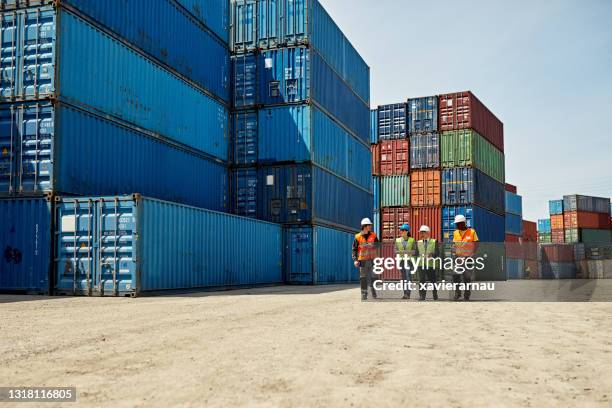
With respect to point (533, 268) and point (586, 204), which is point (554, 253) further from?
point (586, 204)

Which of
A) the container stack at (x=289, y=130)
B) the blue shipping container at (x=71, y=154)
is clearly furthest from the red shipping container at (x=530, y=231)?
the blue shipping container at (x=71, y=154)

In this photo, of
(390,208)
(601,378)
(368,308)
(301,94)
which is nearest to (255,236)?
(301,94)

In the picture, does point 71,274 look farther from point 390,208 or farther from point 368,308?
point 390,208

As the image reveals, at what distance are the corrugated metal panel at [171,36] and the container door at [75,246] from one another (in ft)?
17.9

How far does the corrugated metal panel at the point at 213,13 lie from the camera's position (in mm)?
22078

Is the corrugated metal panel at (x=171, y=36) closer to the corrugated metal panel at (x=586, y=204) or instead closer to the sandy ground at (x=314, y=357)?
the sandy ground at (x=314, y=357)

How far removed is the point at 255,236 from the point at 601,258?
15422 millimetres

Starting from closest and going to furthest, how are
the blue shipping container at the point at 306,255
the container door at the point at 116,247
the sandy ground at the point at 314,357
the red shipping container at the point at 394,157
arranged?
the sandy ground at the point at 314,357
the container door at the point at 116,247
the blue shipping container at the point at 306,255
the red shipping container at the point at 394,157

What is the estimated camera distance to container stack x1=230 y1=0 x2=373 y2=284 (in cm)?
2348

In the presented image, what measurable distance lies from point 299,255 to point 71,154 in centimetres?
1040

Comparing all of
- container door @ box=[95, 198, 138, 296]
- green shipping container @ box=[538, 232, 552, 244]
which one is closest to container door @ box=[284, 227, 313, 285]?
container door @ box=[95, 198, 138, 296]

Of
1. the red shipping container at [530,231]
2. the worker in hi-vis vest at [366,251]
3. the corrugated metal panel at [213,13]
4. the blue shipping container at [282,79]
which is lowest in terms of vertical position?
the worker in hi-vis vest at [366,251]

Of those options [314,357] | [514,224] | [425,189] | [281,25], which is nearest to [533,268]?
[425,189]

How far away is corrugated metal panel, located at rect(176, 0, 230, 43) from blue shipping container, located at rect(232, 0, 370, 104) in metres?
0.62
